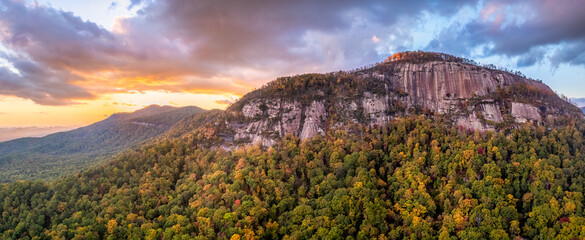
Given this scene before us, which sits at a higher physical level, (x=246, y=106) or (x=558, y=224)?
(x=246, y=106)

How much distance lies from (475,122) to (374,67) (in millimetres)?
65530

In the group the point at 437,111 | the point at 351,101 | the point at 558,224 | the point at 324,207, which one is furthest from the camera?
the point at 351,101

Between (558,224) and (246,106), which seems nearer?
(558,224)

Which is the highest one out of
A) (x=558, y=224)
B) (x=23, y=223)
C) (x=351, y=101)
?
(x=351, y=101)

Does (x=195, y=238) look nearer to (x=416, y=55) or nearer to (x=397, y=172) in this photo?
(x=397, y=172)

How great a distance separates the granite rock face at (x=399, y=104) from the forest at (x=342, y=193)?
1327cm

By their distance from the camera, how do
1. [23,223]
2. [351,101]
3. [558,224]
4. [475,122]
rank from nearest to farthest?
[558,224] → [23,223] → [475,122] → [351,101]

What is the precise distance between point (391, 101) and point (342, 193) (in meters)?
73.0

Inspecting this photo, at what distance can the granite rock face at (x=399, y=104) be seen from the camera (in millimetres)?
123312

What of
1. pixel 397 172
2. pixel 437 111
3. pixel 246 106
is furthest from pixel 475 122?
pixel 246 106

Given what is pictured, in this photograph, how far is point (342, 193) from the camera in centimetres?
→ 9206

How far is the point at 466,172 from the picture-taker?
93562 millimetres

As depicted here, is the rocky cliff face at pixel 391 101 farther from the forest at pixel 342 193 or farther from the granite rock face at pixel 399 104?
the forest at pixel 342 193

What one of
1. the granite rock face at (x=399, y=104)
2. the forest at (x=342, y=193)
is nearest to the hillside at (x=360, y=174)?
the forest at (x=342, y=193)
